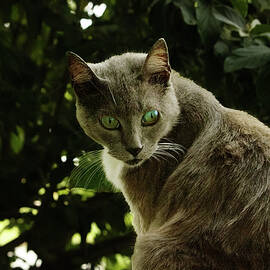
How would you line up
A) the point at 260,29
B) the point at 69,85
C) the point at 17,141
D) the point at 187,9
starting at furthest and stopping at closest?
the point at 17,141 < the point at 69,85 < the point at 187,9 < the point at 260,29

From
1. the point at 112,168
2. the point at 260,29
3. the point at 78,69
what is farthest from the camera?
the point at 260,29

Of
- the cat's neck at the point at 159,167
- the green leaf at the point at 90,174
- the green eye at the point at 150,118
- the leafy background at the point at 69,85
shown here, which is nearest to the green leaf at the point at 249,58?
the leafy background at the point at 69,85

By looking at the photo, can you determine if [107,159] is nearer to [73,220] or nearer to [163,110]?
[163,110]

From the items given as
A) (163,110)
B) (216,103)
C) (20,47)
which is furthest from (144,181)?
(20,47)

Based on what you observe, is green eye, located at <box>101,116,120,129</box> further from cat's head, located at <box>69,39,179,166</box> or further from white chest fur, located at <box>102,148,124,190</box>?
white chest fur, located at <box>102,148,124,190</box>

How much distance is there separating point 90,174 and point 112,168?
22 cm

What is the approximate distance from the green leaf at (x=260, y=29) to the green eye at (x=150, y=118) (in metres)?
1.02

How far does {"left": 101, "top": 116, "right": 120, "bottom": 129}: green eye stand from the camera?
2943 millimetres

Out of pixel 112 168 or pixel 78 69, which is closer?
pixel 78 69

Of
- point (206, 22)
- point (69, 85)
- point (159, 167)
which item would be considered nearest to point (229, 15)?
point (206, 22)

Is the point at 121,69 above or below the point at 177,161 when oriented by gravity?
above

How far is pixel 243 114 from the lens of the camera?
3143 millimetres

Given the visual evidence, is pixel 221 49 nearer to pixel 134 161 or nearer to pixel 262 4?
pixel 262 4

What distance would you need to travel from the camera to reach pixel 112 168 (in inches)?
126
